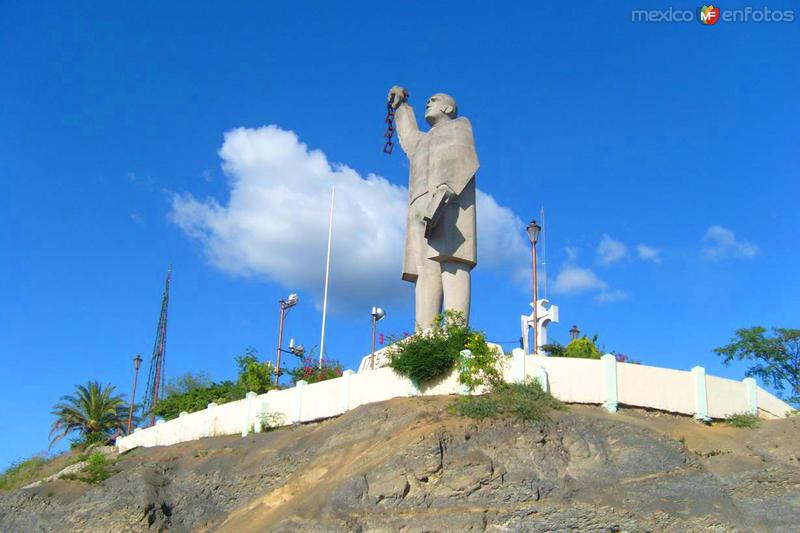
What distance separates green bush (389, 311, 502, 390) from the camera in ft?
61.5

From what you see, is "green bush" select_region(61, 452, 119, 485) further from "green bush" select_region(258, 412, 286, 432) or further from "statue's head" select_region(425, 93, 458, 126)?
"statue's head" select_region(425, 93, 458, 126)

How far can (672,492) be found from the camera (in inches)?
616

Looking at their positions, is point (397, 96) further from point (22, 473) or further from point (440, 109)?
point (22, 473)

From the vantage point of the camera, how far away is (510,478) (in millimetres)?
15812

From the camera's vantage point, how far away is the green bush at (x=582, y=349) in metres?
26.0

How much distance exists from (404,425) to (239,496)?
471 cm

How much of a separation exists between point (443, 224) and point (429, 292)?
5.52ft

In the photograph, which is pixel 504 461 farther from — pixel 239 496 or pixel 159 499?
pixel 159 499

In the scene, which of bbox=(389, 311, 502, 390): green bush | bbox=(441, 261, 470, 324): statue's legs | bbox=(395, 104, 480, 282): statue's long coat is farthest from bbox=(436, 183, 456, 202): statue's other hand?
bbox=(389, 311, 502, 390): green bush

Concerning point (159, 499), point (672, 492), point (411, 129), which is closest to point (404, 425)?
point (672, 492)

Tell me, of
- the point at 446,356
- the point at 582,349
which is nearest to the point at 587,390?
the point at 446,356

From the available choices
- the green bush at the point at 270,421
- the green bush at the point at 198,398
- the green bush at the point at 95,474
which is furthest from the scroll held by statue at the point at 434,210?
the green bush at the point at 198,398

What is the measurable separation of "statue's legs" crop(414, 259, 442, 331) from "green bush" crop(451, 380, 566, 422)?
362 cm

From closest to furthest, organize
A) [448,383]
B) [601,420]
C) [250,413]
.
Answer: [601,420], [448,383], [250,413]
